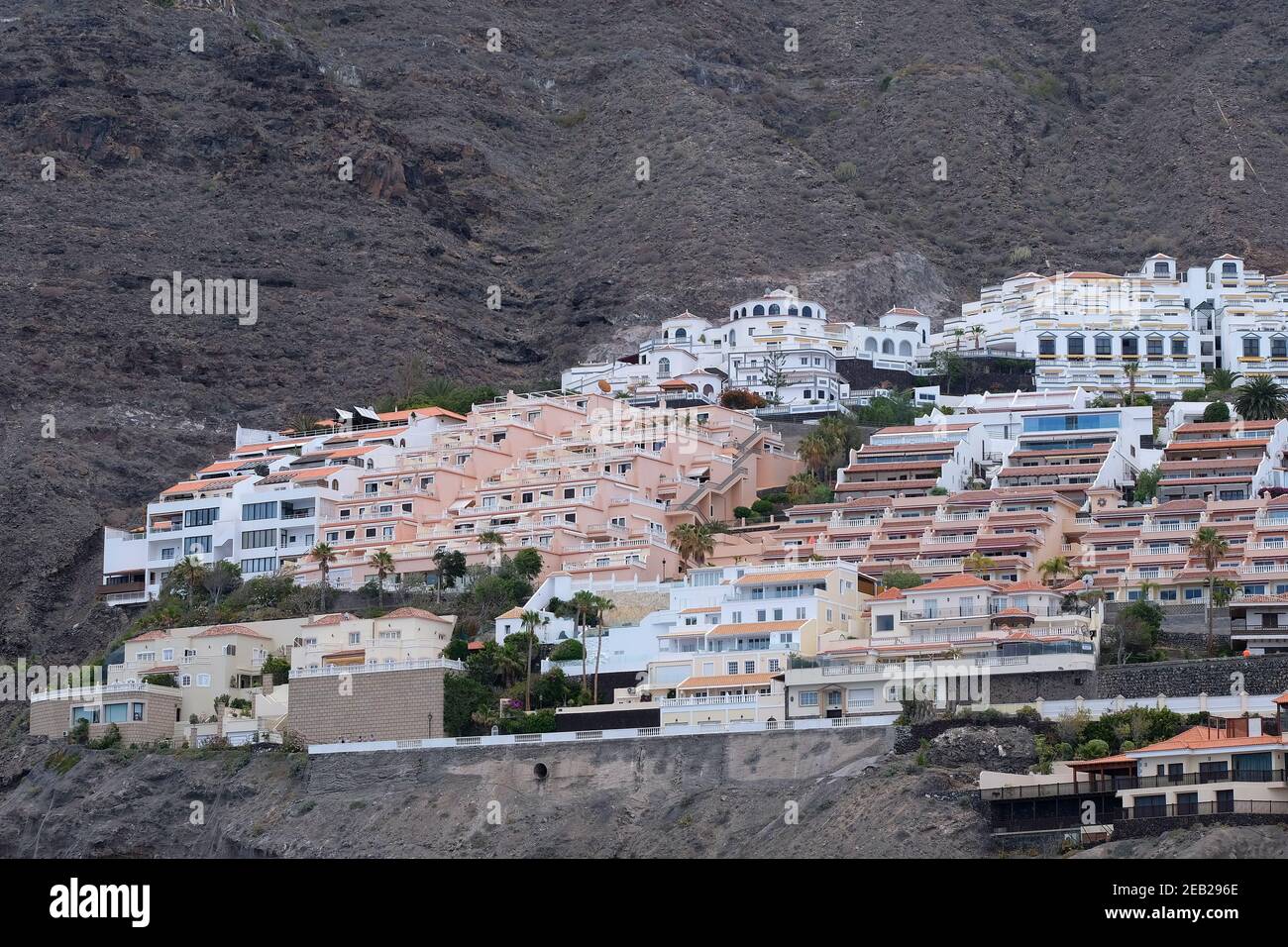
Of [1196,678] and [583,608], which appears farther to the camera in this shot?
[583,608]

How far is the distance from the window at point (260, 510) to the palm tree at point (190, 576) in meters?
3.95

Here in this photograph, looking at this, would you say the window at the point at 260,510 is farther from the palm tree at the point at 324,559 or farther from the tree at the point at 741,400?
the tree at the point at 741,400

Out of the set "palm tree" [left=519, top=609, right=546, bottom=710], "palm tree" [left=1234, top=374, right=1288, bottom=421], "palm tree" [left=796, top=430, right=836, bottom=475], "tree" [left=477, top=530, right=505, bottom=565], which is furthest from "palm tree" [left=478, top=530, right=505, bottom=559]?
"palm tree" [left=1234, top=374, right=1288, bottom=421]

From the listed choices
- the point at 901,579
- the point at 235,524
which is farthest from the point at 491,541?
Answer: the point at 901,579

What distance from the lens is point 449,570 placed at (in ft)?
349

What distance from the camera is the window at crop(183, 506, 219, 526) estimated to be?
116 m

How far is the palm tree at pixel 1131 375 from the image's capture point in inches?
5140

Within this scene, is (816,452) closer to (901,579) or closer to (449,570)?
(901,579)

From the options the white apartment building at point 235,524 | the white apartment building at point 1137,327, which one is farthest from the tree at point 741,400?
the white apartment building at point 235,524

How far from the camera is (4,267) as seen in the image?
15375 centimetres

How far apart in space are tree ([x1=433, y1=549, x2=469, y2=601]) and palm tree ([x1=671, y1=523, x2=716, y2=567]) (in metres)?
7.72

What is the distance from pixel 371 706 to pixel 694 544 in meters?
15.9
